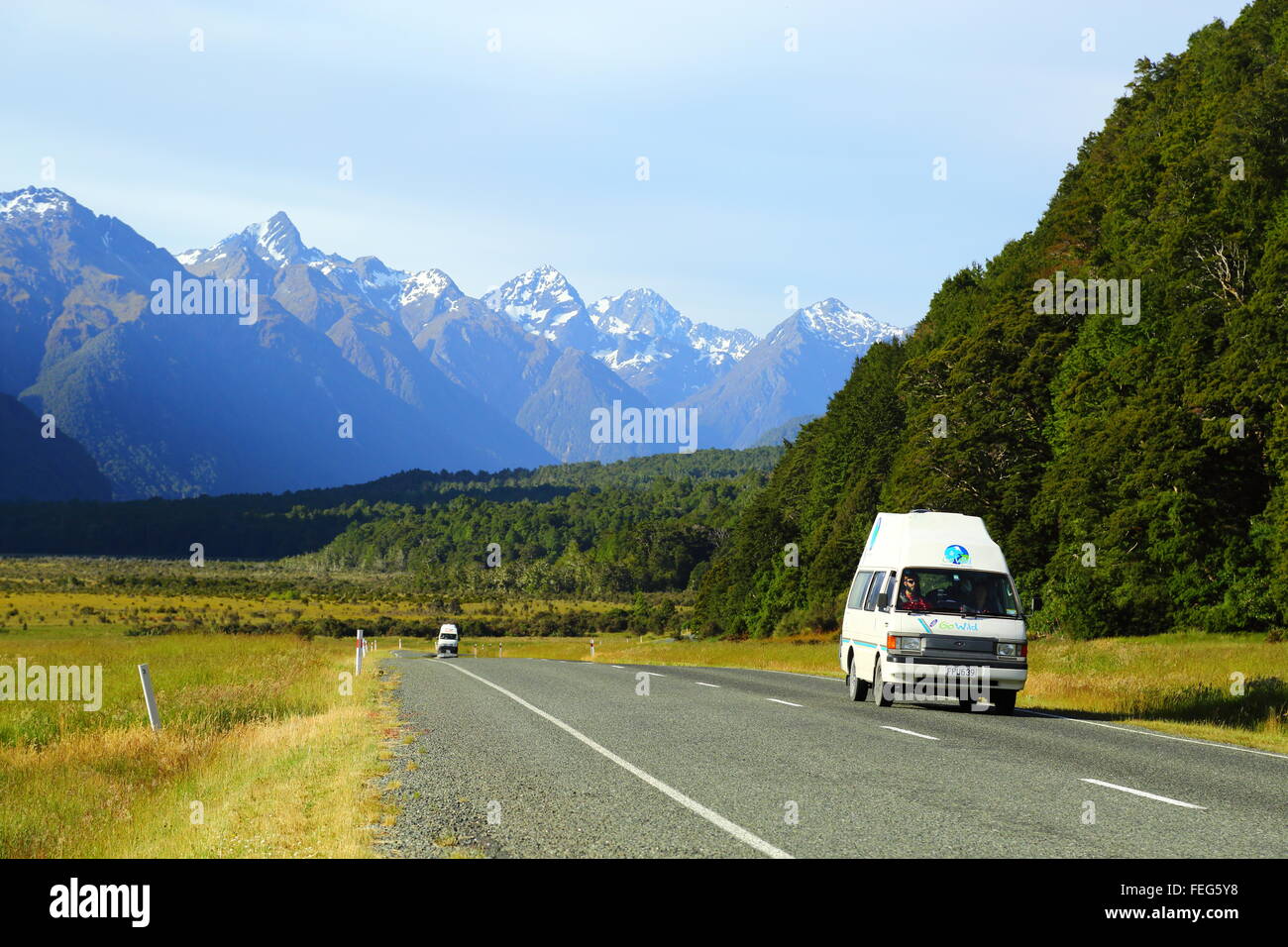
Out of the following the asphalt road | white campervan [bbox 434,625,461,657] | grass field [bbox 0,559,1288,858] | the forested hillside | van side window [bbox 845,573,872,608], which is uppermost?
the forested hillside

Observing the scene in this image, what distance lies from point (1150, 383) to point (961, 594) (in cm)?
3288

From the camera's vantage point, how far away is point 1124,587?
48.0 meters

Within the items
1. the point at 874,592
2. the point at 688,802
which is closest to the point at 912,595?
the point at 874,592

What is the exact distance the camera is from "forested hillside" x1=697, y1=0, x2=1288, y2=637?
1791 inches

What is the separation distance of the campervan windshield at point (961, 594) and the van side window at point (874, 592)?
725mm

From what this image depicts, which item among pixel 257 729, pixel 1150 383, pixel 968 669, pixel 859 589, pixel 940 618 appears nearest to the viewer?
pixel 257 729

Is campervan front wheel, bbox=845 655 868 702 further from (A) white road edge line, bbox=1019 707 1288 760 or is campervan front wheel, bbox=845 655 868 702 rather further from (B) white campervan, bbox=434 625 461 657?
(B) white campervan, bbox=434 625 461 657

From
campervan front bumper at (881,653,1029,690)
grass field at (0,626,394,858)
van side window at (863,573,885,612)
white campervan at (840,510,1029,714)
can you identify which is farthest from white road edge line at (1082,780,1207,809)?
van side window at (863,573,885,612)

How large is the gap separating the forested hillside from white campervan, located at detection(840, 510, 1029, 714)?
2668 centimetres

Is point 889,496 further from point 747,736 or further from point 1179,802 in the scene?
point 1179,802

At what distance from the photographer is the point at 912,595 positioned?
1956cm

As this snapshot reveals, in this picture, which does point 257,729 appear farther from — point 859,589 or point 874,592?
point 859,589
